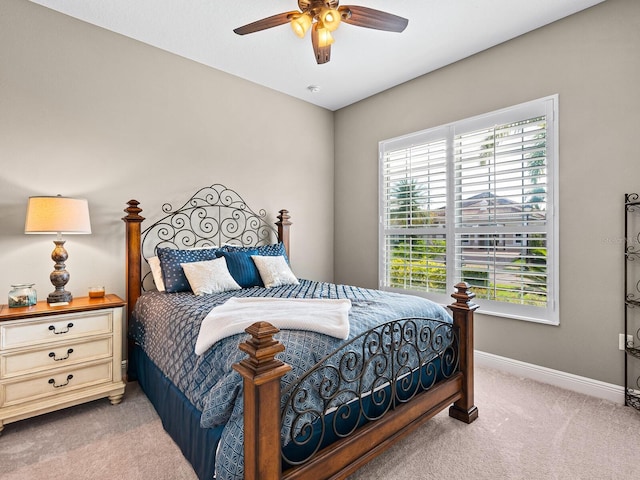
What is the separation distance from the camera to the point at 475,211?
3252mm

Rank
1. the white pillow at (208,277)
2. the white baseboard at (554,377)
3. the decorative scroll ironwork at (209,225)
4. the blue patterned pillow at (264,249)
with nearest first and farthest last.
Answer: the white baseboard at (554,377) → the white pillow at (208,277) → the decorative scroll ironwork at (209,225) → the blue patterned pillow at (264,249)

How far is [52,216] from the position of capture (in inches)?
88.7

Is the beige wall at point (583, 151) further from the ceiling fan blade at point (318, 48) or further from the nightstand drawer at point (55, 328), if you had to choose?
the nightstand drawer at point (55, 328)

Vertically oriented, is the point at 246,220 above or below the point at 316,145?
below

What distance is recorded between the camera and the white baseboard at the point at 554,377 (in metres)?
2.49

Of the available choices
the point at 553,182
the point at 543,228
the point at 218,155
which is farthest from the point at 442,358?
the point at 218,155

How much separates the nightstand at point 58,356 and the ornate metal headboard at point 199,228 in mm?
450

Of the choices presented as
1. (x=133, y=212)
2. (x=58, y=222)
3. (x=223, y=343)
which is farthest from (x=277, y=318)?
(x=133, y=212)

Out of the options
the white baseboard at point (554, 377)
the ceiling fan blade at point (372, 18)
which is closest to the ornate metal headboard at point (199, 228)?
the ceiling fan blade at point (372, 18)

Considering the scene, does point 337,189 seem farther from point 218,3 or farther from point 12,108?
point 12,108

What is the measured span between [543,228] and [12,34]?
427 centimetres

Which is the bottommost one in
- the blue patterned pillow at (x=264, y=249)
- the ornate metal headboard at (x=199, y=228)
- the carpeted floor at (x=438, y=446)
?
the carpeted floor at (x=438, y=446)

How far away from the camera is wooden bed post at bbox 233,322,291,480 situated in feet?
3.84

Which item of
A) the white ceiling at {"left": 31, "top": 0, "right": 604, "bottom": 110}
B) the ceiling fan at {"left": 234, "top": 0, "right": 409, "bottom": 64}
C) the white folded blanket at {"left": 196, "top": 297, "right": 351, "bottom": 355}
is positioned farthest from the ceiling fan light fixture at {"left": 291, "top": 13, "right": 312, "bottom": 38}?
the white folded blanket at {"left": 196, "top": 297, "right": 351, "bottom": 355}
